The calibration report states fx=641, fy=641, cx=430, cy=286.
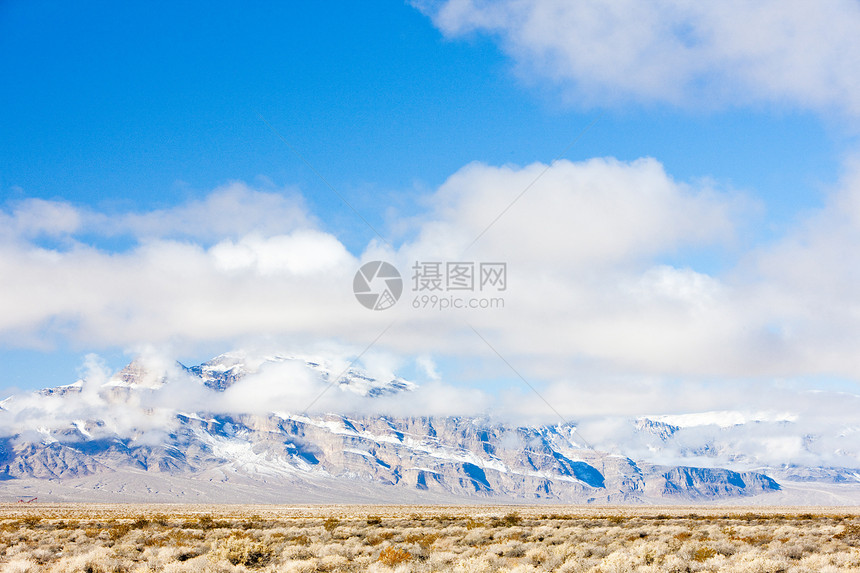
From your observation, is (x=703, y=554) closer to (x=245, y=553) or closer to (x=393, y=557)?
(x=393, y=557)

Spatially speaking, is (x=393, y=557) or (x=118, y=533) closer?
(x=393, y=557)

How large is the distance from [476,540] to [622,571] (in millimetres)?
12486

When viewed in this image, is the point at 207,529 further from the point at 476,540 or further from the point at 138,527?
the point at 476,540

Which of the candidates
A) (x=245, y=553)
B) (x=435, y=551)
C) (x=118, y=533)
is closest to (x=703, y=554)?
(x=435, y=551)

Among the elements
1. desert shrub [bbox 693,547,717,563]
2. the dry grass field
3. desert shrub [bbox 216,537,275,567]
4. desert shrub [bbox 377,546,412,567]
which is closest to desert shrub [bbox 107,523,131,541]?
the dry grass field

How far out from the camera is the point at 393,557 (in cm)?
2381

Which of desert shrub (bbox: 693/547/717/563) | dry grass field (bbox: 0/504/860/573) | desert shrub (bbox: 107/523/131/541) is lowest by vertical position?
desert shrub (bbox: 107/523/131/541)

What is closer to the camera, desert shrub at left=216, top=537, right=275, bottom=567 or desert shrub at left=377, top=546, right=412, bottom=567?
desert shrub at left=377, top=546, right=412, bottom=567

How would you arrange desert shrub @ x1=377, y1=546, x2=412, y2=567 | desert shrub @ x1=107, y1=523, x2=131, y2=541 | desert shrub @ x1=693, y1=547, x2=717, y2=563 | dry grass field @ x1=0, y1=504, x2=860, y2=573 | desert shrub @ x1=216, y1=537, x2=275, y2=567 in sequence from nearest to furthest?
dry grass field @ x1=0, y1=504, x2=860, y2=573 → desert shrub @ x1=693, y1=547, x2=717, y2=563 → desert shrub @ x1=377, y1=546, x2=412, y2=567 → desert shrub @ x1=216, y1=537, x2=275, y2=567 → desert shrub @ x1=107, y1=523, x2=131, y2=541

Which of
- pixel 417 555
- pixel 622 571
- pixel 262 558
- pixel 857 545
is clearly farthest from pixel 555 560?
pixel 857 545

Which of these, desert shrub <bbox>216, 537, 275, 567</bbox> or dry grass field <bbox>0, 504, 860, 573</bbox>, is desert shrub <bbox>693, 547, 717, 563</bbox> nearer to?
dry grass field <bbox>0, 504, 860, 573</bbox>

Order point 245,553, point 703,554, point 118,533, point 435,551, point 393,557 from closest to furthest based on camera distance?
point 703,554
point 393,557
point 245,553
point 435,551
point 118,533

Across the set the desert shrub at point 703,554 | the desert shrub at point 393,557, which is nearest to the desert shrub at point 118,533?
the desert shrub at point 393,557

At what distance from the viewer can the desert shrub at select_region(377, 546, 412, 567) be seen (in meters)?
23.0
